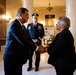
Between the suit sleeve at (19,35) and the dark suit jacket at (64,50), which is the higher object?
the suit sleeve at (19,35)

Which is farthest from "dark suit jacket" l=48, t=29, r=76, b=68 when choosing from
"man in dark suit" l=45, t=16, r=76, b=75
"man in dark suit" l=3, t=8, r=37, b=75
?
"man in dark suit" l=3, t=8, r=37, b=75

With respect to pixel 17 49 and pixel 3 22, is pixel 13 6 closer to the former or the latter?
pixel 3 22

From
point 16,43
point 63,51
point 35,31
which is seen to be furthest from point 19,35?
point 35,31

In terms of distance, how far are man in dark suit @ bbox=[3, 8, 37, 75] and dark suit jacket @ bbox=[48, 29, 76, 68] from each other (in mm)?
378

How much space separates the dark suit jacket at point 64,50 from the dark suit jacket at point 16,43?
1.25ft

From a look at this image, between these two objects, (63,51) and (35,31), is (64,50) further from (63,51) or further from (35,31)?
(35,31)

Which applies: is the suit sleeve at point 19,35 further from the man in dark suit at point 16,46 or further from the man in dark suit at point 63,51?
the man in dark suit at point 63,51

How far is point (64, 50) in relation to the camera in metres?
2.50

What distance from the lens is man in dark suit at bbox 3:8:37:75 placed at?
253 centimetres

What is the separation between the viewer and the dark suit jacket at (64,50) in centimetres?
246

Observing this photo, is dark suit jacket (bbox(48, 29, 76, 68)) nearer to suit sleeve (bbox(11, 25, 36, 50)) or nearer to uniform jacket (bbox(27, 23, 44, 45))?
suit sleeve (bbox(11, 25, 36, 50))

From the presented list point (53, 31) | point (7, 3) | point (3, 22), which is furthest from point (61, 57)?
point (53, 31)

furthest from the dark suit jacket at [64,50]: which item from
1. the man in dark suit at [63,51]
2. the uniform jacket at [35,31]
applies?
the uniform jacket at [35,31]

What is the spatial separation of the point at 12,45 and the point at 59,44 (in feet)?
2.31
